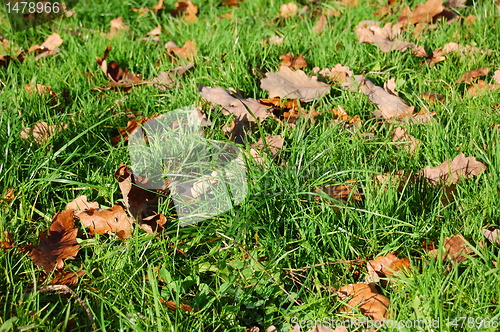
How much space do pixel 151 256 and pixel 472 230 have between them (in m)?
1.20

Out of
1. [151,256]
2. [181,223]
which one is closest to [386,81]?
[181,223]

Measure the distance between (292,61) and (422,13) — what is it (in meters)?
1.06

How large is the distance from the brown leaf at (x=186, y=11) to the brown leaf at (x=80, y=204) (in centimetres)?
196

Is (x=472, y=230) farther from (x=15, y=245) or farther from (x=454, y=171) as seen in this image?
(x=15, y=245)

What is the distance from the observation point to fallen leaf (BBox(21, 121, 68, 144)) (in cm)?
245

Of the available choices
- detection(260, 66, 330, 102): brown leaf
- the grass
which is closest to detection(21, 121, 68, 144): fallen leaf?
the grass

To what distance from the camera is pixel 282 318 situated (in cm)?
182

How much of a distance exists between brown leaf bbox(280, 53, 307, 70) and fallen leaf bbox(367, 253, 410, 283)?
143 cm

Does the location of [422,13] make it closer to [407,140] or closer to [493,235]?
[407,140]

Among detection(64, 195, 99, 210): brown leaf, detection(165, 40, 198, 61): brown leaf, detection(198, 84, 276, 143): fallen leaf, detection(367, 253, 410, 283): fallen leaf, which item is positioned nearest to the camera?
detection(367, 253, 410, 283): fallen leaf

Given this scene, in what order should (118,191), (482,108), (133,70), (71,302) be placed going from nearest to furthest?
(71,302) < (118,191) < (482,108) < (133,70)

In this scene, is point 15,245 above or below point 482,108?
below

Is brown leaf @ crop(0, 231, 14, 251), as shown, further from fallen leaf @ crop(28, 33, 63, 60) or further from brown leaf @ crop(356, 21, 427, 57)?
brown leaf @ crop(356, 21, 427, 57)

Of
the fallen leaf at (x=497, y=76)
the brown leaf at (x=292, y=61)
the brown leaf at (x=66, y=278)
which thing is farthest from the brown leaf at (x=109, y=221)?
the fallen leaf at (x=497, y=76)
